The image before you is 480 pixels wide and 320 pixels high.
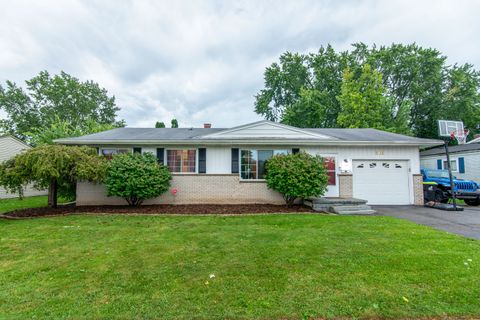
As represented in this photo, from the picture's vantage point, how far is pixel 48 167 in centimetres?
721

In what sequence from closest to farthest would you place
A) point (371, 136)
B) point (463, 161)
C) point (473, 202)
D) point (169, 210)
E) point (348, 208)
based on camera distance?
point (348, 208)
point (169, 210)
point (473, 202)
point (371, 136)
point (463, 161)

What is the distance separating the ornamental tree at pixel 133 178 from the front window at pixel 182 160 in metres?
0.96

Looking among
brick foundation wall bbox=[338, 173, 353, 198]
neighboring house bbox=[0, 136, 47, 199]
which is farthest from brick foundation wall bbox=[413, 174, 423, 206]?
neighboring house bbox=[0, 136, 47, 199]

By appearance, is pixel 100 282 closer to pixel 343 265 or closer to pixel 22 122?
pixel 343 265

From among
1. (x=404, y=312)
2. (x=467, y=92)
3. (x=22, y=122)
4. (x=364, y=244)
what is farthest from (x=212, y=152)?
(x=22, y=122)

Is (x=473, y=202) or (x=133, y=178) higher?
(x=133, y=178)

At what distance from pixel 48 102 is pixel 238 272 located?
3875cm

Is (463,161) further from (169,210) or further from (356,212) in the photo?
(169,210)

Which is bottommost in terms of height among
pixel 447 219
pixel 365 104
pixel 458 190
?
pixel 447 219

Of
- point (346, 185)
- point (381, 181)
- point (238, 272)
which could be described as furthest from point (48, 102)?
point (381, 181)

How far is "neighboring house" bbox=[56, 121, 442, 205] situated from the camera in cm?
942

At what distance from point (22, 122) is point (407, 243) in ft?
131

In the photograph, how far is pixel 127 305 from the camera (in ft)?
8.10

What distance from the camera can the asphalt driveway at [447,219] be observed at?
560 cm
